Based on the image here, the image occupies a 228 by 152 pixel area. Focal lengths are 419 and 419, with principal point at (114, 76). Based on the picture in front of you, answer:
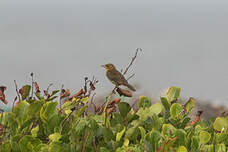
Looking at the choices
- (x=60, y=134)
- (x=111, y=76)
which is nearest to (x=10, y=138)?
(x=60, y=134)

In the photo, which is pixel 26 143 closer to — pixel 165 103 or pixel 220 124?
pixel 165 103

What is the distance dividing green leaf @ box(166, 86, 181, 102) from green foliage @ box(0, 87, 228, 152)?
0.10 meters

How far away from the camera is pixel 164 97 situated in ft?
12.0

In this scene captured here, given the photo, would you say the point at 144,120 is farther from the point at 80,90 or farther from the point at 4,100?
the point at 4,100

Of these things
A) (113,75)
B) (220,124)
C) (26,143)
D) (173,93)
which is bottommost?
(26,143)

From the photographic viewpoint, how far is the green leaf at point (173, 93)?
372 centimetres

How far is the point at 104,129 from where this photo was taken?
124 inches

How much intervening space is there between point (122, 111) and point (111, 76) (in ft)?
11.6

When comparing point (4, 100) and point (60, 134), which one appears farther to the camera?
point (4, 100)

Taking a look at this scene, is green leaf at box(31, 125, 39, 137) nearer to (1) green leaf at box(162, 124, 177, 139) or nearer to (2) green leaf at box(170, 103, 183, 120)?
(1) green leaf at box(162, 124, 177, 139)

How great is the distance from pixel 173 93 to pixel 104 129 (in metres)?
0.87

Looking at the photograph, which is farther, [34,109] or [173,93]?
[173,93]

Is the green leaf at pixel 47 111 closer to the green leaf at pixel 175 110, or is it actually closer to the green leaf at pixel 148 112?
the green leaf at pixel 148 112

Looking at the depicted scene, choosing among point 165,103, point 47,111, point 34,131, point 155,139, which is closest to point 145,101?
point 165,103
